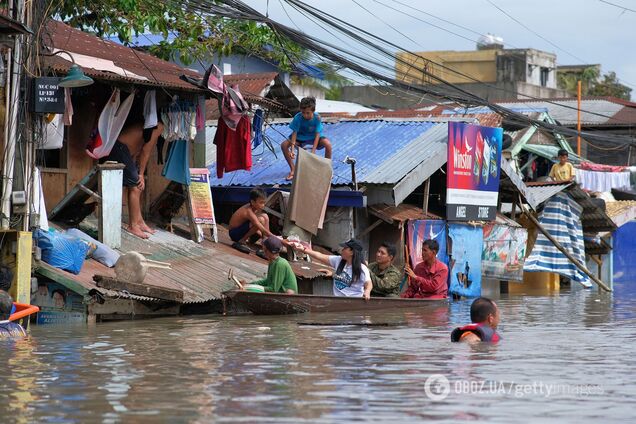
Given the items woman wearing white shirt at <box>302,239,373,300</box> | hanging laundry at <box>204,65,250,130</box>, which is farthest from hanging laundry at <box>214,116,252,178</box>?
woman wearing white shirt at <box>302,239,373,300</box>

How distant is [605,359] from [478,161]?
36.1 feet

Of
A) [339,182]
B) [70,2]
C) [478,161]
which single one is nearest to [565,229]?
[478,161]

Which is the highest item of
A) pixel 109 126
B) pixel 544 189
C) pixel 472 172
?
pixel 109 126

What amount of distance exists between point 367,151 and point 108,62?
572 cm

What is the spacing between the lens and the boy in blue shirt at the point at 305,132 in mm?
19562

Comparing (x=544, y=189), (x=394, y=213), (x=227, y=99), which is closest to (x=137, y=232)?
(x=227, y=99)

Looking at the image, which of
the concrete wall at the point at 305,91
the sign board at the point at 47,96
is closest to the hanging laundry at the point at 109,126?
the sign board at the point at 47,96

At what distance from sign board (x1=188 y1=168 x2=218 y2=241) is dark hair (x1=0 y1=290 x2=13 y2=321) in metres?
6.22

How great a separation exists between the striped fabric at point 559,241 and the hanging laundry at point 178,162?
30.9 ft

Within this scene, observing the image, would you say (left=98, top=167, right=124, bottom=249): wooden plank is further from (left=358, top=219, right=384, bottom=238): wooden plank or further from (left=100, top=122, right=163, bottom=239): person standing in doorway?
(left=358, top=219, right=384, bottom=238): wooden plank

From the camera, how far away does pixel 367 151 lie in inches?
815

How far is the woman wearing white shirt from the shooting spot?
15.9 m

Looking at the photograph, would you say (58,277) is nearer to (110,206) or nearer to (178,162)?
(110,206)

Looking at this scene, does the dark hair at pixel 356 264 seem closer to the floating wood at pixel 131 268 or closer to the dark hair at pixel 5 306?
the floating wood at pixel 131 268
